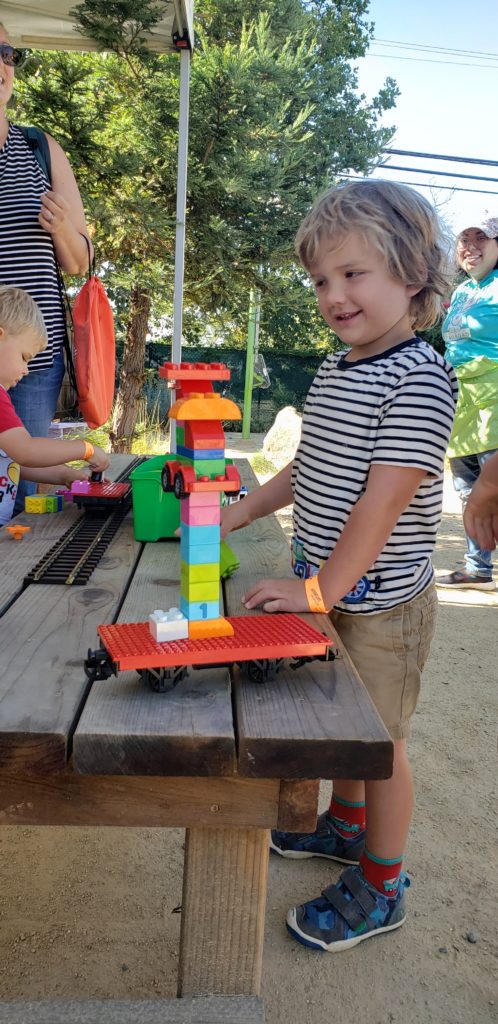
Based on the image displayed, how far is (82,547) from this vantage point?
185cm

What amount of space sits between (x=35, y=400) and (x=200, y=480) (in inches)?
79.2

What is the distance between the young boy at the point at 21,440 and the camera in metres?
2.29

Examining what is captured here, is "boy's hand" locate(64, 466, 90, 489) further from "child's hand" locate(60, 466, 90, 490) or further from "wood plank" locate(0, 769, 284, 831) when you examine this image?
"wood plank" locate(0, 769, 284, 831)

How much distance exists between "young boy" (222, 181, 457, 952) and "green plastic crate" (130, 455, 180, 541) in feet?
0.73

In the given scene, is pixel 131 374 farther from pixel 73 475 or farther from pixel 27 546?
pixel 27 546

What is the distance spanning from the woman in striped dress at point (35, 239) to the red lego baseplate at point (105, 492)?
1.97 feet

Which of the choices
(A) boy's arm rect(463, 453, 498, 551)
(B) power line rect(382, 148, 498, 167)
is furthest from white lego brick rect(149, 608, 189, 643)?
(B) power line rect(382, 148, 498, 167)

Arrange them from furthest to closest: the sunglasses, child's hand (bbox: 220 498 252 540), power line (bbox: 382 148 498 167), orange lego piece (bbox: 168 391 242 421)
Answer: power line (bbox: 382 148 498 167)
the sunglasses
child's hand (bbox: 220 498 252 540)
orange lego piece (bbox: 168 391 242 421)

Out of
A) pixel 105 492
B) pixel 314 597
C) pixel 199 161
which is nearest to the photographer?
pixel 314 597

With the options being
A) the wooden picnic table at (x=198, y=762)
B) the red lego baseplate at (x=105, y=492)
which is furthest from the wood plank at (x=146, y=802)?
the red lego baseplate at (x=105, y=492)

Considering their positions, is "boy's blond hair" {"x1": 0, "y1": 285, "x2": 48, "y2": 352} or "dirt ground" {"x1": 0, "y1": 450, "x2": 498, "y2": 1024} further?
"boy's blond hair" {"x1": 0, "y1": 285, "x2": 48, "y2": 352}

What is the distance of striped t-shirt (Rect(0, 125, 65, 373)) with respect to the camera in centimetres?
277

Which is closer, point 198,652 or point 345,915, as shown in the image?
point 198,652

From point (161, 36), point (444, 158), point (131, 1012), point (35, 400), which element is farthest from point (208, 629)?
point (444, 158)
